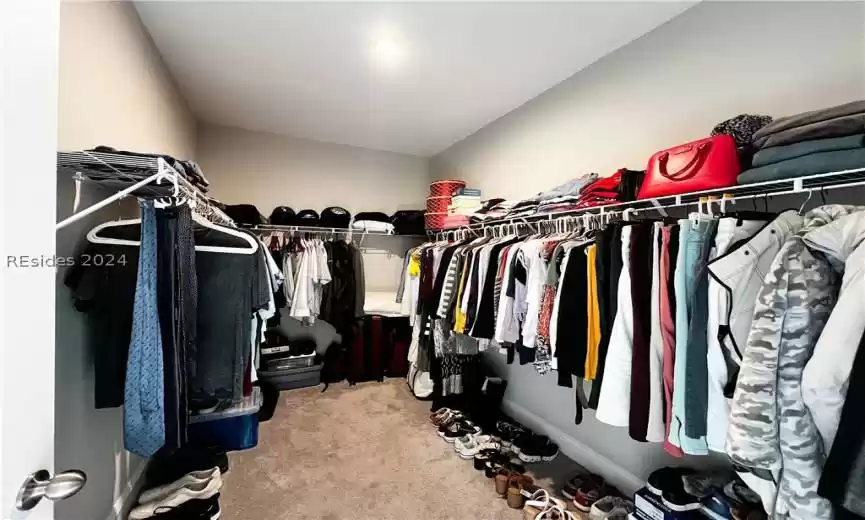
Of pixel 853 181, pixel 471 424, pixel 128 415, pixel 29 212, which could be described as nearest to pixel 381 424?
pixel 471 424

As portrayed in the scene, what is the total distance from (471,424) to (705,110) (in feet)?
7.53

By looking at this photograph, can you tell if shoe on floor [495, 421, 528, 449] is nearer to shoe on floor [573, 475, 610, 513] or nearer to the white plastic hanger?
shoe on floor [573, 475, 610, 513]

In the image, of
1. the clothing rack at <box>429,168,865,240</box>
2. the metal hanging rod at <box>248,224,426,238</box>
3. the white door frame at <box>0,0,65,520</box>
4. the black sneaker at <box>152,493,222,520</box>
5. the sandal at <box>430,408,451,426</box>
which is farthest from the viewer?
the metal hanging rod at <box>248,224,426,238</box>

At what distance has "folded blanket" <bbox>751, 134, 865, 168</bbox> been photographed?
37.6 inches

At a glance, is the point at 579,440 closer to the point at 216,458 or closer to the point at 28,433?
the point at 216,458

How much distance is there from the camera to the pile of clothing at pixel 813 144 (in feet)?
3.12

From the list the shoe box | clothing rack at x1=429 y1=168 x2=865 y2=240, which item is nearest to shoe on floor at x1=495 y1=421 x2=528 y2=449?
the shoe box

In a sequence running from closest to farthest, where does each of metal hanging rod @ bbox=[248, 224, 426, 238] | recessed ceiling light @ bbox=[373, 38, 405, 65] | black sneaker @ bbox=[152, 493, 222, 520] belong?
black sneaker @ bbox=[152, 493, 222, 520] < recessed ceiling light @ bbox=[373, 38, 405, 65] < metal hanging rod @ bbox=[248, 224, 426, 238]

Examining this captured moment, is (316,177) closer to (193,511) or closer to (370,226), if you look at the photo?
(370,226)

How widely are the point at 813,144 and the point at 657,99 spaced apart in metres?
0.94

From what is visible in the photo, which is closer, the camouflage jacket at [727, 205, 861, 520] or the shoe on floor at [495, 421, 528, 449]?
the camouflage jacket at [727, 205, 861, 520]

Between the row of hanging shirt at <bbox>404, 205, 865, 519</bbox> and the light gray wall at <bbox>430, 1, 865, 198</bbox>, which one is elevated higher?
the light gray wall at <bbox>430, 1, 865, 198</bbox>

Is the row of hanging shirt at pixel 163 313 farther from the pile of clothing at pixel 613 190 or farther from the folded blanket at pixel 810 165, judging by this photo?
the folded blanket at pixel 810 165

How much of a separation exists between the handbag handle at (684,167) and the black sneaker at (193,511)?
243 centimetres
